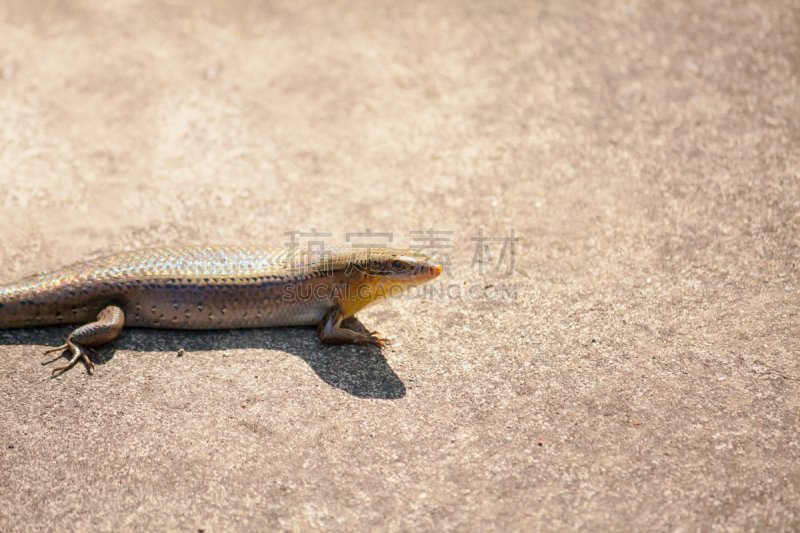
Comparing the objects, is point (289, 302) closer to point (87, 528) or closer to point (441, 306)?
point (441, 306)

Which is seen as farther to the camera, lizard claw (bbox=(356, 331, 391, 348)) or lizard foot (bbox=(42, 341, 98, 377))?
lizard claw (bbox=(356, 331, 391, 348))

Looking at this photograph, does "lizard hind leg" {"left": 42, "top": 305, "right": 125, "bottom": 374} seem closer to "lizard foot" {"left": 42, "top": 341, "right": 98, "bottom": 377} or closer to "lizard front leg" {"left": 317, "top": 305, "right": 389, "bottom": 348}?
"lizard foot" {"left": 42, "top": 341, "right": 98, "bottom": 377}

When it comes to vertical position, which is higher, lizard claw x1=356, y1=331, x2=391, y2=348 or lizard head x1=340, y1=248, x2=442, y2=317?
lizard head x1=340, y1=248, x2=442, y2=317

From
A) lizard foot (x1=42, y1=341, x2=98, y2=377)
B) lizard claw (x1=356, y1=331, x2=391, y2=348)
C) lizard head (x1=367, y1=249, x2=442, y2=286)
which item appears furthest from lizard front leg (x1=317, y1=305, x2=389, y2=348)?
lizard foot (x1=42, y1=341, x2=98, y2=377)

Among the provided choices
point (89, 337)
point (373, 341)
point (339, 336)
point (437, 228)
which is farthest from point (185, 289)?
point (437, 228)

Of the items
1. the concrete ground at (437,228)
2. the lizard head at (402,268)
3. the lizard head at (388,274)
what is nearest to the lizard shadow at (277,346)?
the concrete ground at (437,228)

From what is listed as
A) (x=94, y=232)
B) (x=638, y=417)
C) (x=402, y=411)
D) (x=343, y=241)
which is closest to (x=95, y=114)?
(x=94, y=232)

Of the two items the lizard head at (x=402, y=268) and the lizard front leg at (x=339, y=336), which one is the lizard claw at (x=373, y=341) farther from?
the lizard head at (x=402, y=268)
